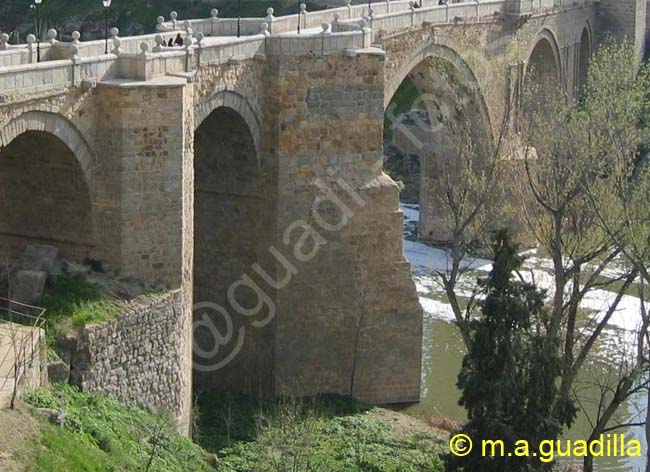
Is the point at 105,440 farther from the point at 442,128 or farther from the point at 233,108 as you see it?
the point at 442,128

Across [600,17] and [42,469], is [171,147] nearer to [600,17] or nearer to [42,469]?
[42,469]

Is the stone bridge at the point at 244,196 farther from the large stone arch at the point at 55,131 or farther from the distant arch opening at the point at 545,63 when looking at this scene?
the distant arch opening at the point at 545,63

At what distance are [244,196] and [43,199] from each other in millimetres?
5828

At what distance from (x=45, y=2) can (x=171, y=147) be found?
4641cm

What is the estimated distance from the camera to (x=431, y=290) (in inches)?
1556

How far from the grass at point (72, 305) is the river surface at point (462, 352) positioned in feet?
29.7

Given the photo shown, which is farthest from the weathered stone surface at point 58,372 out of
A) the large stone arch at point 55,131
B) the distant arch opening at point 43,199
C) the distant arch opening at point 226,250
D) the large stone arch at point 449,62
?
the large stone arch at point 449,62

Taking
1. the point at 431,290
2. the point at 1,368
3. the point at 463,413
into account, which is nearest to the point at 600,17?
the point at 431,290

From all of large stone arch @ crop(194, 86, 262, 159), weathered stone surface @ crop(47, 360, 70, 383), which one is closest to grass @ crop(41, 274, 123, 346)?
weathered stone surface @ crop(47, 360, 70, 383)

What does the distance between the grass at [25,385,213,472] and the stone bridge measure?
205 cm

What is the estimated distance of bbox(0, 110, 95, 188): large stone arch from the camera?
74.7 ft

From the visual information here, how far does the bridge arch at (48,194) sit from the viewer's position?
24.7 m

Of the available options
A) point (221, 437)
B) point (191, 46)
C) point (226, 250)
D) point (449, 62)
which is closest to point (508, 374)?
point (221, 437)

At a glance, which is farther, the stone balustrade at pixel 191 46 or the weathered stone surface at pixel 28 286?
the weathered stone surface at pixel 28 286
